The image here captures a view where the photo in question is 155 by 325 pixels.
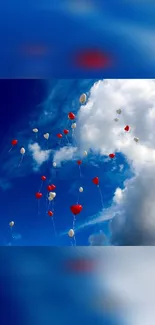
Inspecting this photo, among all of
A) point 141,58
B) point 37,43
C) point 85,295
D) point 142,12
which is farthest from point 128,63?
point 85,295

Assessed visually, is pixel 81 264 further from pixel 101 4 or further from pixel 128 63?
pixel 101 4

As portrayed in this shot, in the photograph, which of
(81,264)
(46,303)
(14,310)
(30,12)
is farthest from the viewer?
(81,264)

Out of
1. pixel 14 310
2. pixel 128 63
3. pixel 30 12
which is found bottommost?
pixel 14 310

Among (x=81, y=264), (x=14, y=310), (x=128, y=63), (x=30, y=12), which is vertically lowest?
(x=14, y=310)

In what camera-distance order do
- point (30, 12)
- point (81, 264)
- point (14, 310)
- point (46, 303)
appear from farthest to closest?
point (81, 264) → point (30, 12) → point (46, 303) → point (14, 310)

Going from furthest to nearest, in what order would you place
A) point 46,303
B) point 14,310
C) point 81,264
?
point 81,264
point 46,303
point 14,310

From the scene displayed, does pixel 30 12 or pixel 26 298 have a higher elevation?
pixel 30 12

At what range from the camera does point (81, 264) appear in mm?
4191

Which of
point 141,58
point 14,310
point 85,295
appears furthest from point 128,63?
point 14,310

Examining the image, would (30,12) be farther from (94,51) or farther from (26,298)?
(26,298)

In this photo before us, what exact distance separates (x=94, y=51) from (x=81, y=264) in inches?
72.6

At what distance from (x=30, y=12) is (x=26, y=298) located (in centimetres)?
197

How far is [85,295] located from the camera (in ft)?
9.50

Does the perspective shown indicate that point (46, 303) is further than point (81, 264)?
No
